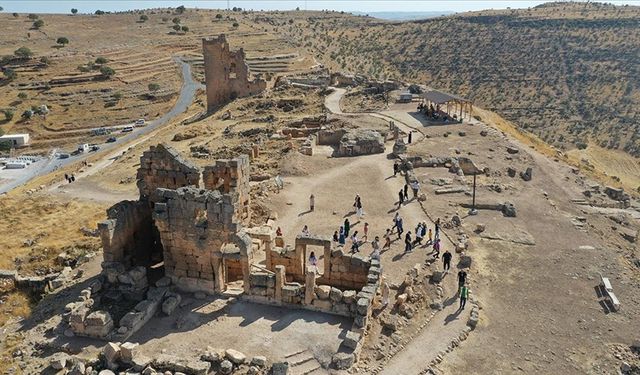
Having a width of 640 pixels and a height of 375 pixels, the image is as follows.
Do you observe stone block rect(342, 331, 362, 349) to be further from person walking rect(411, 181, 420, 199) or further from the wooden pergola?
the wooden pergola

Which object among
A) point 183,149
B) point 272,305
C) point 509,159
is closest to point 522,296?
point 272,305

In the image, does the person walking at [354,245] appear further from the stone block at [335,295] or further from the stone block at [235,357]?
the stone block at [235,357]

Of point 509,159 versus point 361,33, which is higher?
point 361,33

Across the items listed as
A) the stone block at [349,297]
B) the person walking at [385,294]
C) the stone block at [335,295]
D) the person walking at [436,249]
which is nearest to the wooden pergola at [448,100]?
the person walking at [436,249]

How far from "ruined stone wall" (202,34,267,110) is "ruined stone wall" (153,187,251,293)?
41698 millimetres

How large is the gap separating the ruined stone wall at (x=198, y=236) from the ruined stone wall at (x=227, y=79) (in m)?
41.7

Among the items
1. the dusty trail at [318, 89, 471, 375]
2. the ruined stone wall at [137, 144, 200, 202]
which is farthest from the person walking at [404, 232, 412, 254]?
the ruined stone wall at [137, 144, 200, 202]

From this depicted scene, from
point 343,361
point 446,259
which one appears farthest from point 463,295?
point 343,361

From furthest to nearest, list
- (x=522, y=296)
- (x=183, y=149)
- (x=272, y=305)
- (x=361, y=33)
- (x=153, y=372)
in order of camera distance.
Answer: (x=361, y=33) < (x=183, y=149) < (x=522, y=296) < (x=272, y=305) < (x=153, y=372)

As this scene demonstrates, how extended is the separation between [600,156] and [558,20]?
53.1 metres

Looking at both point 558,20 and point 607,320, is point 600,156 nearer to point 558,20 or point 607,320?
point 607,320

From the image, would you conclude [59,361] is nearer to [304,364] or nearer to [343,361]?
[304,364]

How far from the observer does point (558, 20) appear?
96750mm

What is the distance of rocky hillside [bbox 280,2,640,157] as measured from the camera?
6385 centimetres
